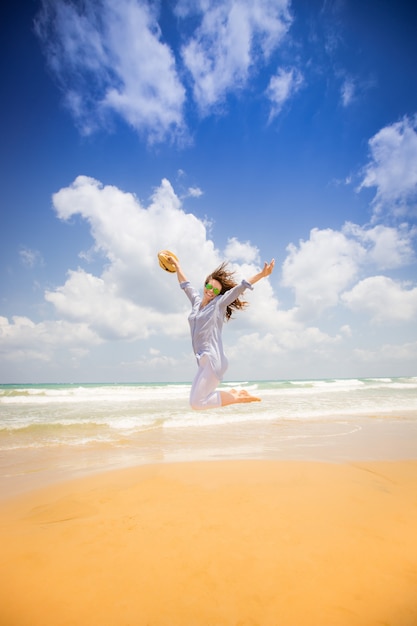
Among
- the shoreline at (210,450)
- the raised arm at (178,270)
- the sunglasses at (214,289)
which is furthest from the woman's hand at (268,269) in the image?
the shoreline at (210,450)

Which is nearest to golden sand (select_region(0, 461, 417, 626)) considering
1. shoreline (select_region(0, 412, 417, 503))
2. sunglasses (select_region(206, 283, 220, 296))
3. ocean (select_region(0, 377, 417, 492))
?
shoreline (select_region(0, 412, 417, 503))

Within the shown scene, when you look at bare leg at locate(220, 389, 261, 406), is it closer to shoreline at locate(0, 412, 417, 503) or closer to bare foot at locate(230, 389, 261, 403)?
bare foot at locate(230, 389, 261, 403)

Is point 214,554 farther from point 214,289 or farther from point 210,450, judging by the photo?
point 210,450

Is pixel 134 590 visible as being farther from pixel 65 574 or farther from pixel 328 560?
pixel 328 560

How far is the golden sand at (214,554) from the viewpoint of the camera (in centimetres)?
212

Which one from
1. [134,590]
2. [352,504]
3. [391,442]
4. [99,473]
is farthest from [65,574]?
[391,442]

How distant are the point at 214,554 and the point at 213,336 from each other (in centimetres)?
273

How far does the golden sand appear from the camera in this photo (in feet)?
6.95

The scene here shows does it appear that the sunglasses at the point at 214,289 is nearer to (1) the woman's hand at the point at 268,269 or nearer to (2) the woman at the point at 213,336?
(2) the woman at the point at 213,336

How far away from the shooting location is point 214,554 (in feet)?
8.84

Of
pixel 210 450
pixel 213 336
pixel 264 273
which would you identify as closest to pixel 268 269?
pixel 264 273

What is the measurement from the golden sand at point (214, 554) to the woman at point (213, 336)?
1.18 meters

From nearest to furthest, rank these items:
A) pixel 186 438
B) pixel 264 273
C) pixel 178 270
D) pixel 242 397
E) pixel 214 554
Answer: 1. pixel 214 554
2. pixel 264 273
3. pixel 242 397
4. pixel 178 270
5. pixel 186 438

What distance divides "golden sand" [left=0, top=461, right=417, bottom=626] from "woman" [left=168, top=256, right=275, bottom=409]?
46.3 inches
